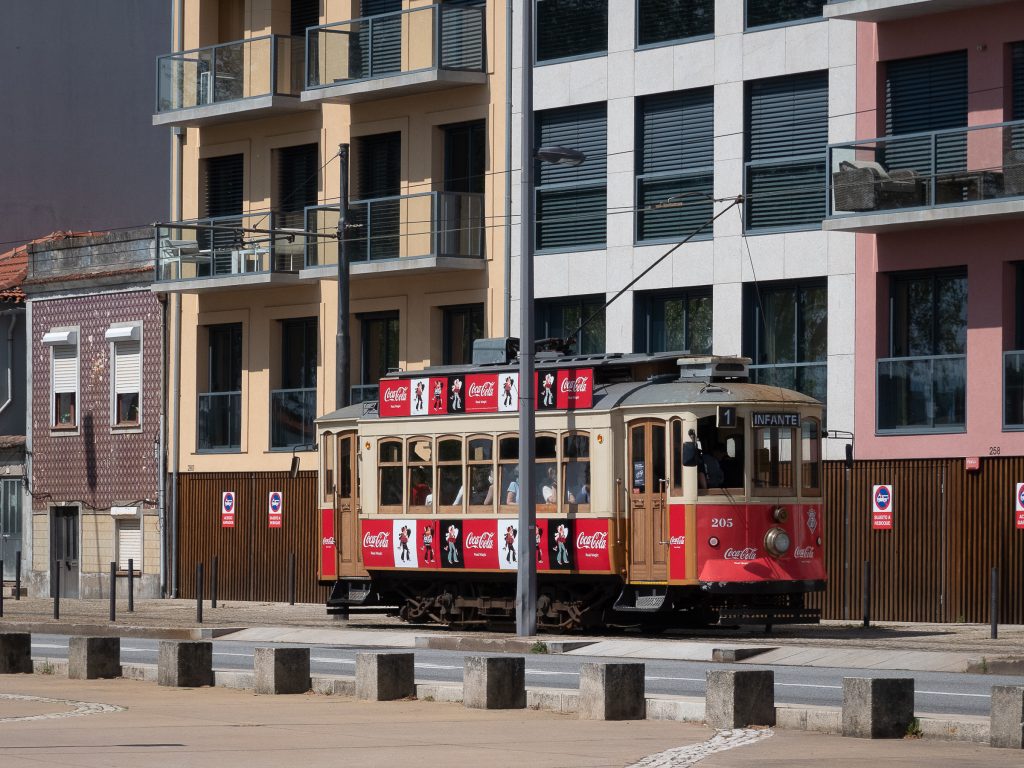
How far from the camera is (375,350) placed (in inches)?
1580

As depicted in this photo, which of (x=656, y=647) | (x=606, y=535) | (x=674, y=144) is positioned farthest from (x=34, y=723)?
(x=674, y=144)

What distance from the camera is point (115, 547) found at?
44.1m

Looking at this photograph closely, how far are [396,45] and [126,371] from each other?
9.97 metres

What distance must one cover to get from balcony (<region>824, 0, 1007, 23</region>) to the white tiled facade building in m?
0.98

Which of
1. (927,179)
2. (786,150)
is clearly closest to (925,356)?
(927,179)

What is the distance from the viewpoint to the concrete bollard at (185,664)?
1994cm

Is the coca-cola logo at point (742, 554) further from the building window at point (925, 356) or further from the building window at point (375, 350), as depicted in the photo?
the building window at point (375, 350)

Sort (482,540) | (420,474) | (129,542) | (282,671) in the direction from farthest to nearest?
(129,542) < (420,474) < (482,540) < (282,671)

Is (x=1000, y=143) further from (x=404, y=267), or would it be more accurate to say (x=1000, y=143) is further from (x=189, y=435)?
(x=189, y=435)

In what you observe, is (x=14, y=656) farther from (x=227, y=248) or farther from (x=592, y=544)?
(x=227, y=248)

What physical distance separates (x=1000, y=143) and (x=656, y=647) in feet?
31.4

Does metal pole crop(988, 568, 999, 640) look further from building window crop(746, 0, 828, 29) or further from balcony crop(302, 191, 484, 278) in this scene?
balcony crop(302, 191, 484, 278)

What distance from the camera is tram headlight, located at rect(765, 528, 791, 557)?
88.3 feet

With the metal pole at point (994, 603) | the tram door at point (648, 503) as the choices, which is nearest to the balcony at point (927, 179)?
the tram door at point (648, 503)
